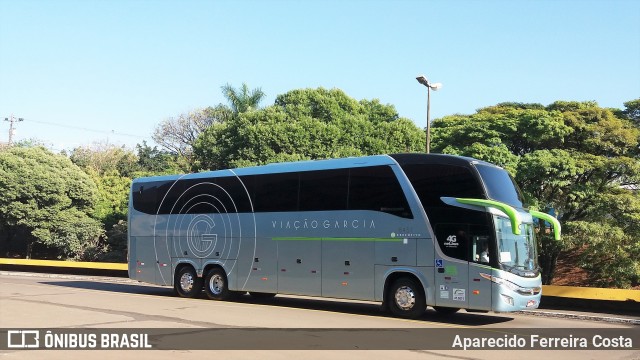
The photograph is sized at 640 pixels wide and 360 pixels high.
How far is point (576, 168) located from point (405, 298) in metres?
16.4

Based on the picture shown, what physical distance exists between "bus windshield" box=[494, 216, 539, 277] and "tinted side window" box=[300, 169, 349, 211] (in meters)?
4.17

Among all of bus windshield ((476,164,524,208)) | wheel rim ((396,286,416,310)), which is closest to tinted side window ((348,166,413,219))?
wheel rim ((396,286,416,310))

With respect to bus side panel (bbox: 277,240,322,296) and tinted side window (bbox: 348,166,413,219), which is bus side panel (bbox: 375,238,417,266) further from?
bus side panel (bbox: 277,240,322,296)

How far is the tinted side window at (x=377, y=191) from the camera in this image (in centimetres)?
1496

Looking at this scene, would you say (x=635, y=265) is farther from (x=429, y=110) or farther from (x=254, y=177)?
(x=254, y=177)

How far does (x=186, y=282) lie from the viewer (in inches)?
783

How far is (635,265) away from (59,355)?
2256 cm

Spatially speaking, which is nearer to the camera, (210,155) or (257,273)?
(257,273)

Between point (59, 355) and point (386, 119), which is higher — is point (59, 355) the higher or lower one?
the lower one

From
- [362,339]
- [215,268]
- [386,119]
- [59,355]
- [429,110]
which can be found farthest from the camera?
[386,119]

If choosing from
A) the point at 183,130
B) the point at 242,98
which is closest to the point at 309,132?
the point at 242,98

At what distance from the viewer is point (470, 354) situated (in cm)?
991

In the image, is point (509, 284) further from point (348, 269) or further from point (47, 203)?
point (47, 203)

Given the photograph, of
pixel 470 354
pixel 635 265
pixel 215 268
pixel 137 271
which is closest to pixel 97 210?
pixel 137 271
